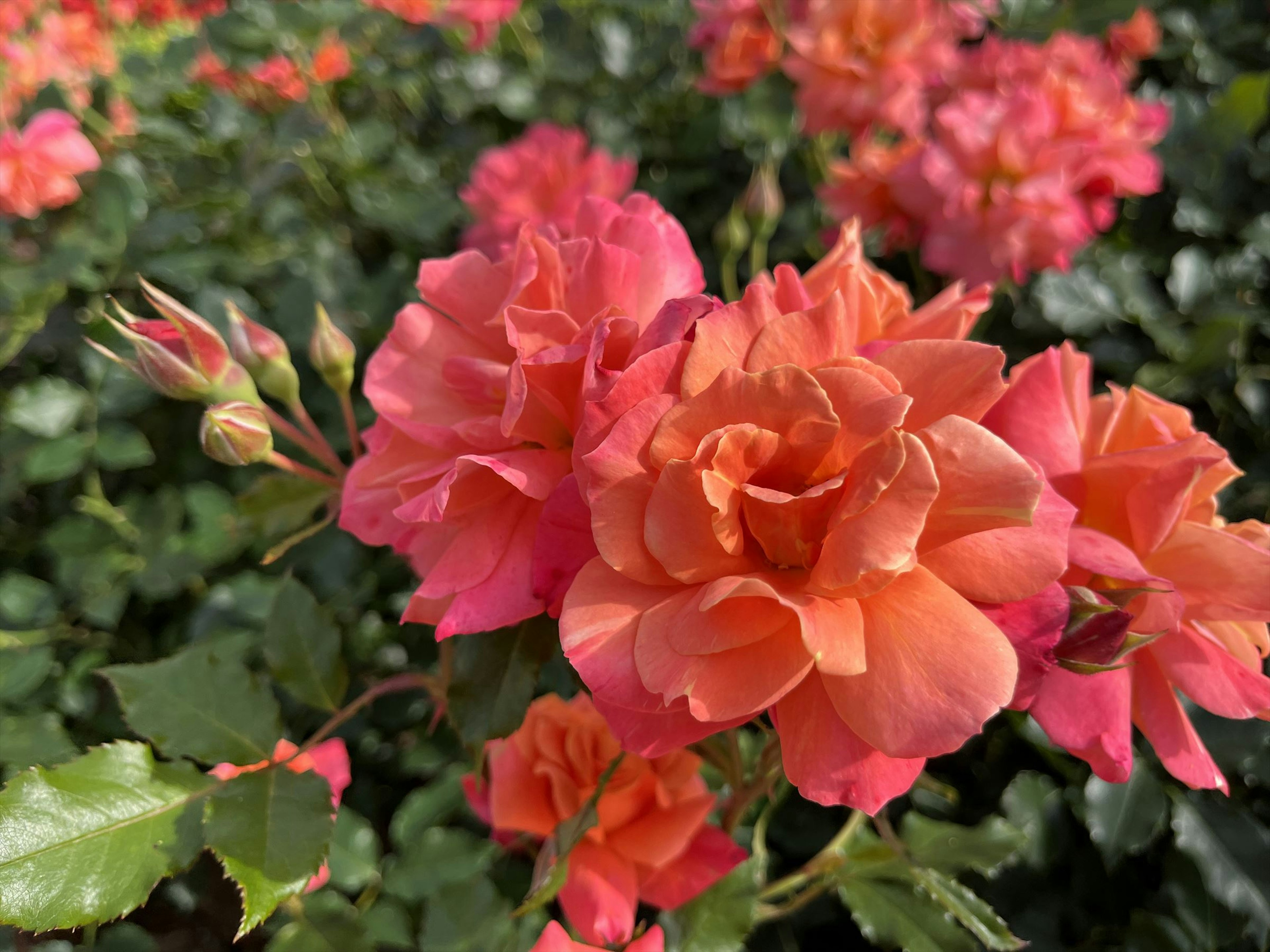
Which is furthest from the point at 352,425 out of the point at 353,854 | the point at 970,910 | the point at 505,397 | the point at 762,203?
the point at 762,203

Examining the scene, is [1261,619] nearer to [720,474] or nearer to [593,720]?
[720,474]

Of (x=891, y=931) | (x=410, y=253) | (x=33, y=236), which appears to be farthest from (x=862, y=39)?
(x=33, y=236)

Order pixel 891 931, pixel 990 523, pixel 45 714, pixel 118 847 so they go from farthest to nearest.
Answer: pixel 45 714
pixel 891 931
pixel 118 847
pixel 990 523

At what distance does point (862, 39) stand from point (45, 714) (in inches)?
61.6

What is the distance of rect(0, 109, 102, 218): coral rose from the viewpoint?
50.4 inches

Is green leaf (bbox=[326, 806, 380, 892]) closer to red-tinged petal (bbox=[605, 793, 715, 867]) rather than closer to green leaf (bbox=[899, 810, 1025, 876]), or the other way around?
red-tinged petal (bbox=[605, 793, 715, 867])

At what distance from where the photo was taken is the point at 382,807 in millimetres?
1251

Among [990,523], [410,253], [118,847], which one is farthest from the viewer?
[410,253]

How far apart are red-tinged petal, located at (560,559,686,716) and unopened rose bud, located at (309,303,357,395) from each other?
39 cm

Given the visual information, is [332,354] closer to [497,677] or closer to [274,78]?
[497,677]

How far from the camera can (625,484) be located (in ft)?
1.32

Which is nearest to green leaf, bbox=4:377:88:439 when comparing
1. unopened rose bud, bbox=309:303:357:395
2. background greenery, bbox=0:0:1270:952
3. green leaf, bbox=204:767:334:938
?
background greenery, bbox=0:0:1270:952

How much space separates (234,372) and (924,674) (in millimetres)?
578

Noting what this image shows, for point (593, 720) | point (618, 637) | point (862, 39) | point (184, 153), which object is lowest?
point (593, 720)
